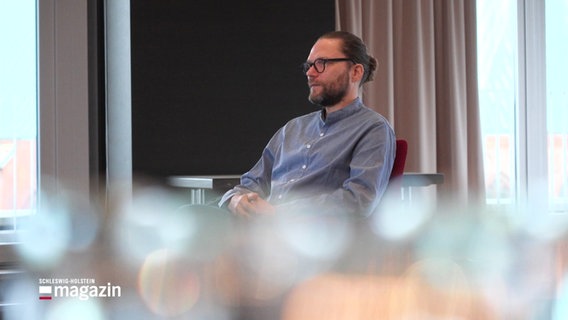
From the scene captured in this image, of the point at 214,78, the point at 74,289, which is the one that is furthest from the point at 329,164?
the point at 214,78

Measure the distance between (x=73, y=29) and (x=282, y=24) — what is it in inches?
43.2

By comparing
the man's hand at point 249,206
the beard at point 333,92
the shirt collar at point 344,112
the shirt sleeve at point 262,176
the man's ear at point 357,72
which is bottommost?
the man's hand at point 249,206

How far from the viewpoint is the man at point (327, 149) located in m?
2.47

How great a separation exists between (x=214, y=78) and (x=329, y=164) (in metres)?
1.53

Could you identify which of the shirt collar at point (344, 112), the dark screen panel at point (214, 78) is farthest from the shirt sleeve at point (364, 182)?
the dark screen panel at point (214, 78)

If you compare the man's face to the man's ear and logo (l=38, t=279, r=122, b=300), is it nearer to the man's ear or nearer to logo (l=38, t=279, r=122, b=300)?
the man's ear

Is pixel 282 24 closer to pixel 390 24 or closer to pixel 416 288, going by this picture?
pixel 390 24

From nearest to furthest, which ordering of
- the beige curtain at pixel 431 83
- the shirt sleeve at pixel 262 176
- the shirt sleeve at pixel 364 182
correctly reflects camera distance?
the shirt sleeve at pixel 364 182, the shirt sleeve at pixel 262 176, the beige curtain at pixel 431 83

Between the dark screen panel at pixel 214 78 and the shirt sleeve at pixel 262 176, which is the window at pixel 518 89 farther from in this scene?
the shirt sleeve at pixel 262 176

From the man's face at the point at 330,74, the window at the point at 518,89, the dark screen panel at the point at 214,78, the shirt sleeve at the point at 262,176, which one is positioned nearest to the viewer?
the man's face at the point at 330,74

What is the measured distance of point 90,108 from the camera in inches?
166

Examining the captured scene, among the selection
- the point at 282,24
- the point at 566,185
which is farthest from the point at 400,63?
the point at 566,185

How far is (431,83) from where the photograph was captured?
191 inches

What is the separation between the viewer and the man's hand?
7.98ft
